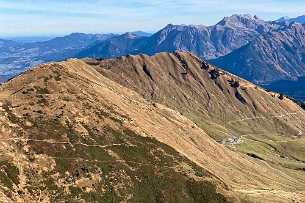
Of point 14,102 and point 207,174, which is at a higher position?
point 14,102

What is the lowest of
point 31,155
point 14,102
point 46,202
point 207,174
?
point 207,174

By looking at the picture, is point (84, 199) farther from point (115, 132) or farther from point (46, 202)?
point (115, 132)

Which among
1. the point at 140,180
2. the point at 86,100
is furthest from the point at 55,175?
the point at 86,100

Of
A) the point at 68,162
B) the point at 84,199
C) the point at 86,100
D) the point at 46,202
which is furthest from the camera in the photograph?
the point at 86,100

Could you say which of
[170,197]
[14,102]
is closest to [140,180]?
[170,197]

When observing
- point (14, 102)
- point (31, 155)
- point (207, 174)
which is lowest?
point (207, 174)

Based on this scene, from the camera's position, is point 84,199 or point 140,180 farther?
point 140,180

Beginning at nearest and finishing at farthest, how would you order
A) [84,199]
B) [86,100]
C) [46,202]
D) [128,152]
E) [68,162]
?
[46,202], [84,199], [68,162], [128,152], [86,100]

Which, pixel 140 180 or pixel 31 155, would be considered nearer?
pixel 31 155

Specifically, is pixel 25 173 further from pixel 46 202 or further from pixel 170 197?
pixel 170 197
